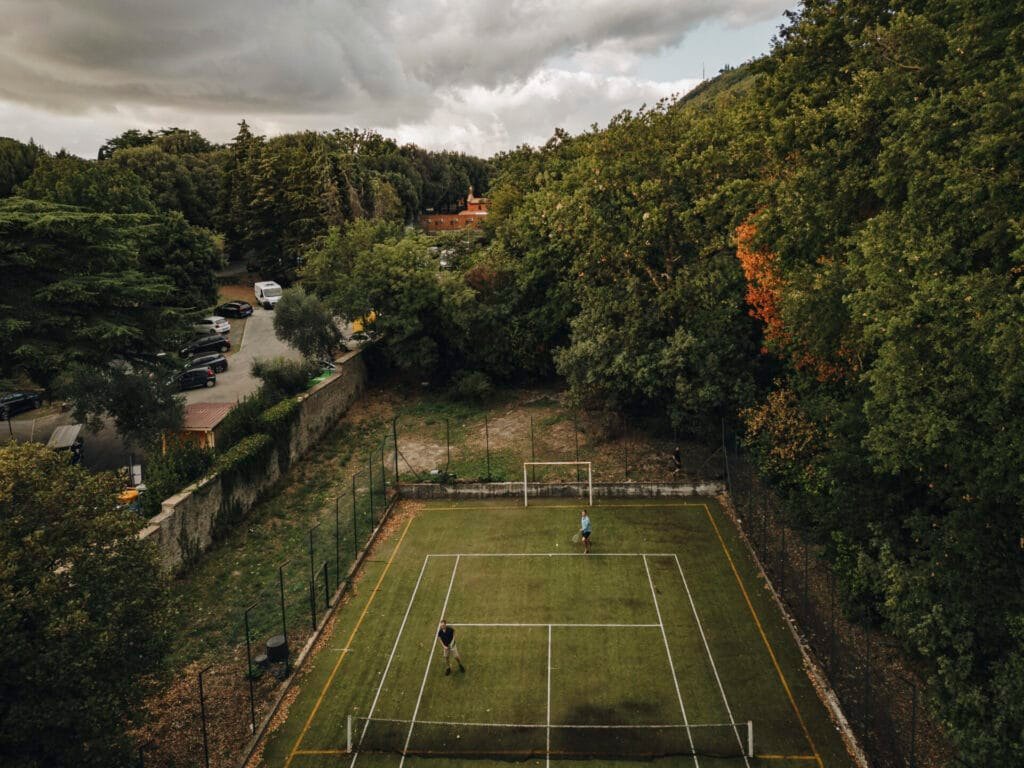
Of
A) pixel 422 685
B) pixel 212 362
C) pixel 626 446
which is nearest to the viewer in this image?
pixel 422 685

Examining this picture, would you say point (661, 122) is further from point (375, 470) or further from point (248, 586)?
point (248, 586)

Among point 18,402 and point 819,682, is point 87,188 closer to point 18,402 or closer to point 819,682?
point 18,402

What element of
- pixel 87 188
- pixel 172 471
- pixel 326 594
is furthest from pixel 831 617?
pixel 87 188

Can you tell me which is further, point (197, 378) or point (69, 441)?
point (197, 378)

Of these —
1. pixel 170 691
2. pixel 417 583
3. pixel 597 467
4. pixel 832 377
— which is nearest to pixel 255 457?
pixel 417 583

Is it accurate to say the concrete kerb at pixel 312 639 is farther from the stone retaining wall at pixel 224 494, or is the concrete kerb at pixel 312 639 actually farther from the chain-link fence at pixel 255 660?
the stone retaining wall at pixel 224 494

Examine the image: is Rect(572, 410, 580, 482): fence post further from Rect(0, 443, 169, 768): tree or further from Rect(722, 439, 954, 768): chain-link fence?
Rect(0, 443, 169, 768): tree

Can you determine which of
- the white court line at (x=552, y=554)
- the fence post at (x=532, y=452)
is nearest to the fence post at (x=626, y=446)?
the fence post at (x=532, y=452)

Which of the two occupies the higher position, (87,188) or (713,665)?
(87,188)
